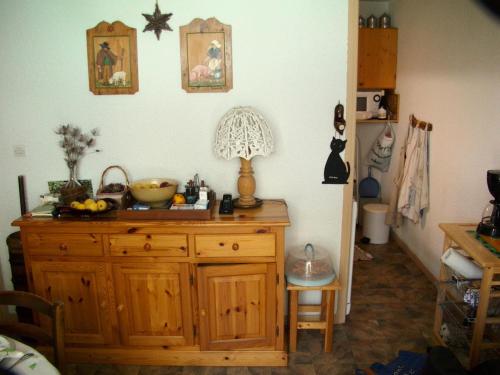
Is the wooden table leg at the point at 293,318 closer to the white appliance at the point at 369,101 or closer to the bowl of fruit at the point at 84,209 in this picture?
the bowl of fruit at the point at 84,209

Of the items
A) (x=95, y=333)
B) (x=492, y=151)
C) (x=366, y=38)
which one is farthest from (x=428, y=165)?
(x=95, y=333)

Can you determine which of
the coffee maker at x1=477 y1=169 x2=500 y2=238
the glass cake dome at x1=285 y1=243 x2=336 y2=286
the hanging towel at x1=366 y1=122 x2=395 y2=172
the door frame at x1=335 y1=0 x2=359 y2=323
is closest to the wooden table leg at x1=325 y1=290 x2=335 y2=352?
the glass cake dome at x1=285 y1=243 x2=336 y2=286

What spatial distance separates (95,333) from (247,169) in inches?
53.0

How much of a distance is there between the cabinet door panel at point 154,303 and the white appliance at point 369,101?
2928 mm

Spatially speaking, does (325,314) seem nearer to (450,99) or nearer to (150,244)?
(150,244)

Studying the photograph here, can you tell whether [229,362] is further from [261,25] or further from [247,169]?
[261,25]

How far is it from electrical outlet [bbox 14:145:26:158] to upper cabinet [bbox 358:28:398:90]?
10.2 ft

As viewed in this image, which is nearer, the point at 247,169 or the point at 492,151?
the point at 247,169

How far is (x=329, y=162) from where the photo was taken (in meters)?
2.66

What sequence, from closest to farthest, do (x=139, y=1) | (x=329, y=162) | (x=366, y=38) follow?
(x=139, y=1) < (x=329, y=162) < (x=366, y=38)

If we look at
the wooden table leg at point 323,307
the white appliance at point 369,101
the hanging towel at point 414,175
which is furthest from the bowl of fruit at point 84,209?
the white appliance at point 369,101

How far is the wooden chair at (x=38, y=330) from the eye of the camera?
160 cm

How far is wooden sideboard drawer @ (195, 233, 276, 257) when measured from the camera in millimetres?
2332

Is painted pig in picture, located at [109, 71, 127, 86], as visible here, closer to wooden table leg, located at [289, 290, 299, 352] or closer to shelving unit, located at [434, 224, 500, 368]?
wooden table leg, located at [289, 290, 299, 352]
